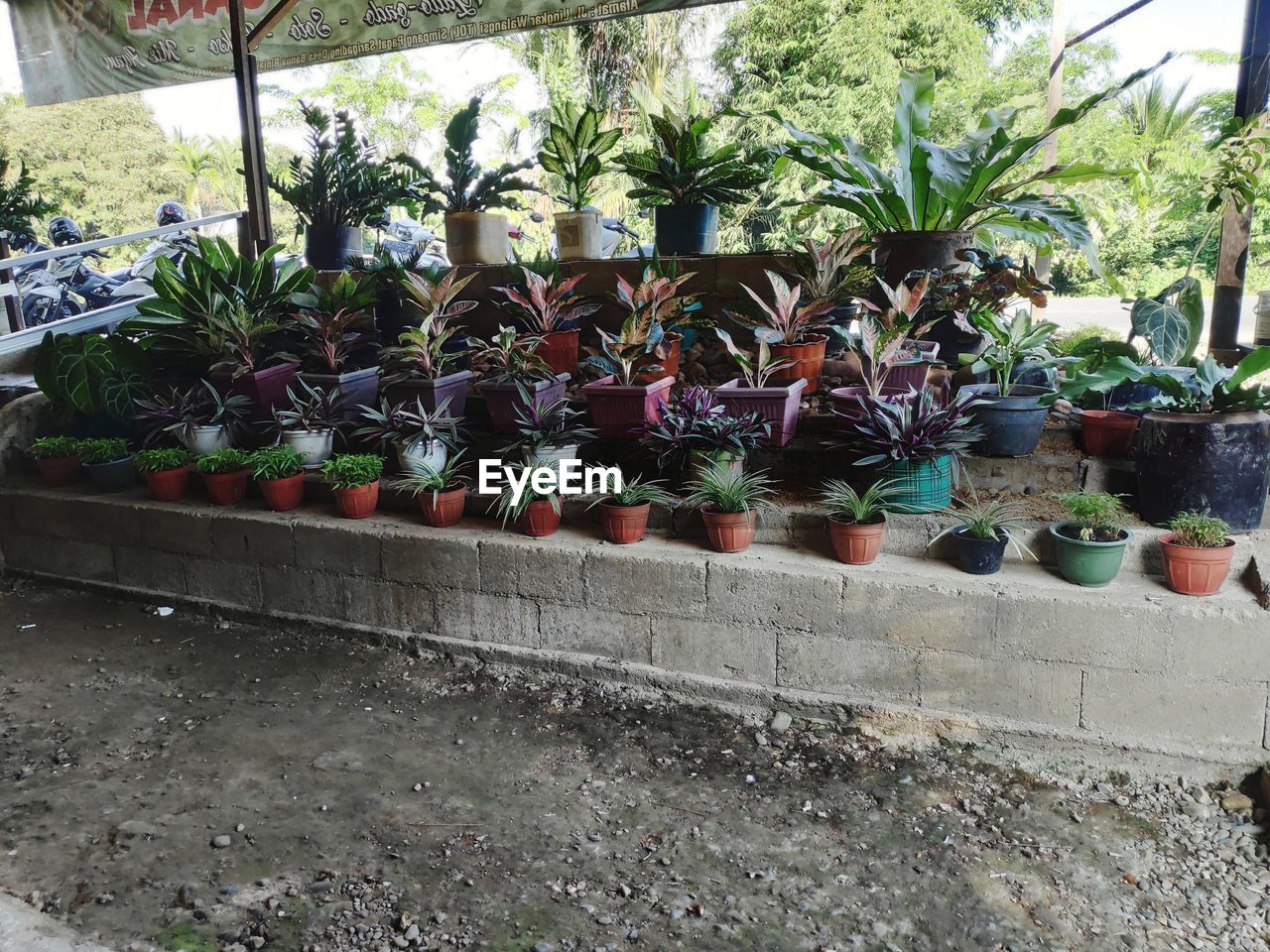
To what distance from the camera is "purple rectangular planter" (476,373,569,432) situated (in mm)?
3318

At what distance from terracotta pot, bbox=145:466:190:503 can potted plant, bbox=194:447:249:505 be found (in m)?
0.12

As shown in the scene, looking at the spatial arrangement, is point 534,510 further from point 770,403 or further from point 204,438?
point 204,438

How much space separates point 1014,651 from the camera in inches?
98.4

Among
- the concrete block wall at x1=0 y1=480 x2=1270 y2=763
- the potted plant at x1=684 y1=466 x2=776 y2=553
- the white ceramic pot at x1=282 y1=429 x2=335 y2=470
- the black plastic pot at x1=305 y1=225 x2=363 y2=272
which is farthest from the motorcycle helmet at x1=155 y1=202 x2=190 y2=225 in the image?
the potted plant at x1=684 y1=466 x2=776 y2=553

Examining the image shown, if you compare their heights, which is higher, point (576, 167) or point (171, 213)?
point (171, 213)

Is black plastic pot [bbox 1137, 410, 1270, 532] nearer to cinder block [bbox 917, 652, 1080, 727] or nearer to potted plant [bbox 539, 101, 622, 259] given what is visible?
cinder block [bbox 917, 652, 1080, 727]

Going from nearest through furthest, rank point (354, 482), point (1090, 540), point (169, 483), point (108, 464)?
point (1090, 540)
point (354, 482)
point (169, 483)
point (108, 464)

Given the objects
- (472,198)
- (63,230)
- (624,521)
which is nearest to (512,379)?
(624,521)

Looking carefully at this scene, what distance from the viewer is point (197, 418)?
3789 mm

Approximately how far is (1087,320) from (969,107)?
3.67m

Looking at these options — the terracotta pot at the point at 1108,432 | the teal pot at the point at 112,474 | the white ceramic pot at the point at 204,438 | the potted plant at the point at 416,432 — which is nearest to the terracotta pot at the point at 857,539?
the terracotta pot at the point at 1108,432

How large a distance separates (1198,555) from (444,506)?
2.47 m

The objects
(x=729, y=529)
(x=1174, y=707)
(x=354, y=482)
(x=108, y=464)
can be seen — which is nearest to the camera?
(x=1174, y=707)

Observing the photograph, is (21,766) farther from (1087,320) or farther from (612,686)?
(1087,320)
